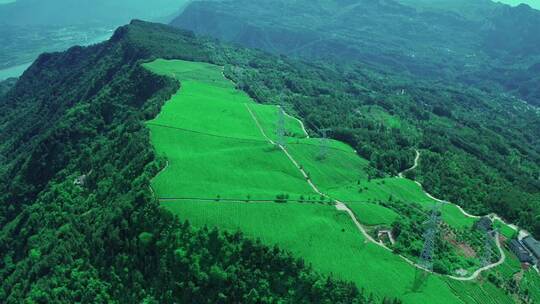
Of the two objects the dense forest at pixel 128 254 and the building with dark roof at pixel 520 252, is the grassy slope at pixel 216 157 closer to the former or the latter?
the dense forest at pixel 128 254

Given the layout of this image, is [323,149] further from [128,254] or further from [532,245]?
[128,254]

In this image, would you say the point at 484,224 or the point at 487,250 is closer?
the point at 487,250

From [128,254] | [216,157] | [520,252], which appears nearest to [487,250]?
[520,252]

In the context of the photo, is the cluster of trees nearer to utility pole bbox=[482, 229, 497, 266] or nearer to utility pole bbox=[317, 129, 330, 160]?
utility pole bbox=[482, 229, 497, 266]

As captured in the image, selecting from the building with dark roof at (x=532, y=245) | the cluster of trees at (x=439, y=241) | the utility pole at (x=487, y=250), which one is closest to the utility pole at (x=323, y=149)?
the cluster of trees at (x=439, y=241)

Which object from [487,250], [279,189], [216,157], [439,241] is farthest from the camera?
[216,157]

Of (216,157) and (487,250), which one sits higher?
(216,157)
